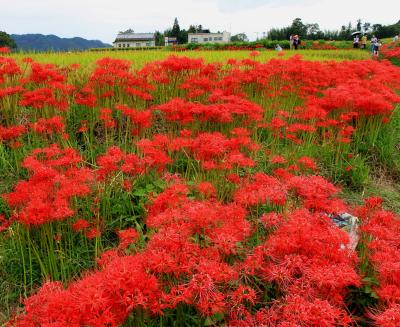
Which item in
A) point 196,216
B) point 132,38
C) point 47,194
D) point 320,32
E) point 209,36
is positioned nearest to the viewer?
point 196,216

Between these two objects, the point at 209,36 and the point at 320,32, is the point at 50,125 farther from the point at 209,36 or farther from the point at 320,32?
the point at 209,36

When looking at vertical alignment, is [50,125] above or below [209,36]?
below

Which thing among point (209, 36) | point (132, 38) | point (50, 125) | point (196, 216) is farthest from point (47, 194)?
point (132, 38)

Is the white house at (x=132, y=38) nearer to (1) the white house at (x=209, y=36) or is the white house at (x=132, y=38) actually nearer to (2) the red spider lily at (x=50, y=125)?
(1) the white house at (x=209, y=36)

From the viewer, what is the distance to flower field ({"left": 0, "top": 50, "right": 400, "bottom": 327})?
1.81 m

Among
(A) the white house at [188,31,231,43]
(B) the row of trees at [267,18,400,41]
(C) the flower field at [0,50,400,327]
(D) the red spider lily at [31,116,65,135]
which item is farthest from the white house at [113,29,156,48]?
(D) the red spider lily at [31,116,65,135]

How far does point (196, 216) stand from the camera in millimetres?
2088

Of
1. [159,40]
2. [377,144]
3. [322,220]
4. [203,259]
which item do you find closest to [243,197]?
[322,220]

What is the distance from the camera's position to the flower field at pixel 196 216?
5.93 feet

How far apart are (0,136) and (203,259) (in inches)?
127

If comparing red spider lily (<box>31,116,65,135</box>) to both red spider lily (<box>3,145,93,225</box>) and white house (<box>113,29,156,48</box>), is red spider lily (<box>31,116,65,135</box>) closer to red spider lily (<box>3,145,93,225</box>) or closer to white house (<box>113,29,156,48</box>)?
red spider lily (<box>3,145,93,225</box>)

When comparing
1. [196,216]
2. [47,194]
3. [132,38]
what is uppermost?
[132,38]

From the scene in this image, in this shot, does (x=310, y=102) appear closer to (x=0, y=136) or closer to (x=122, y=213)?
(x=122, y=213)

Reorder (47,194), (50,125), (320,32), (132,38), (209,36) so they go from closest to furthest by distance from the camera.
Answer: (47,194), (50,125), (320,32), (132,38), (209,36)
